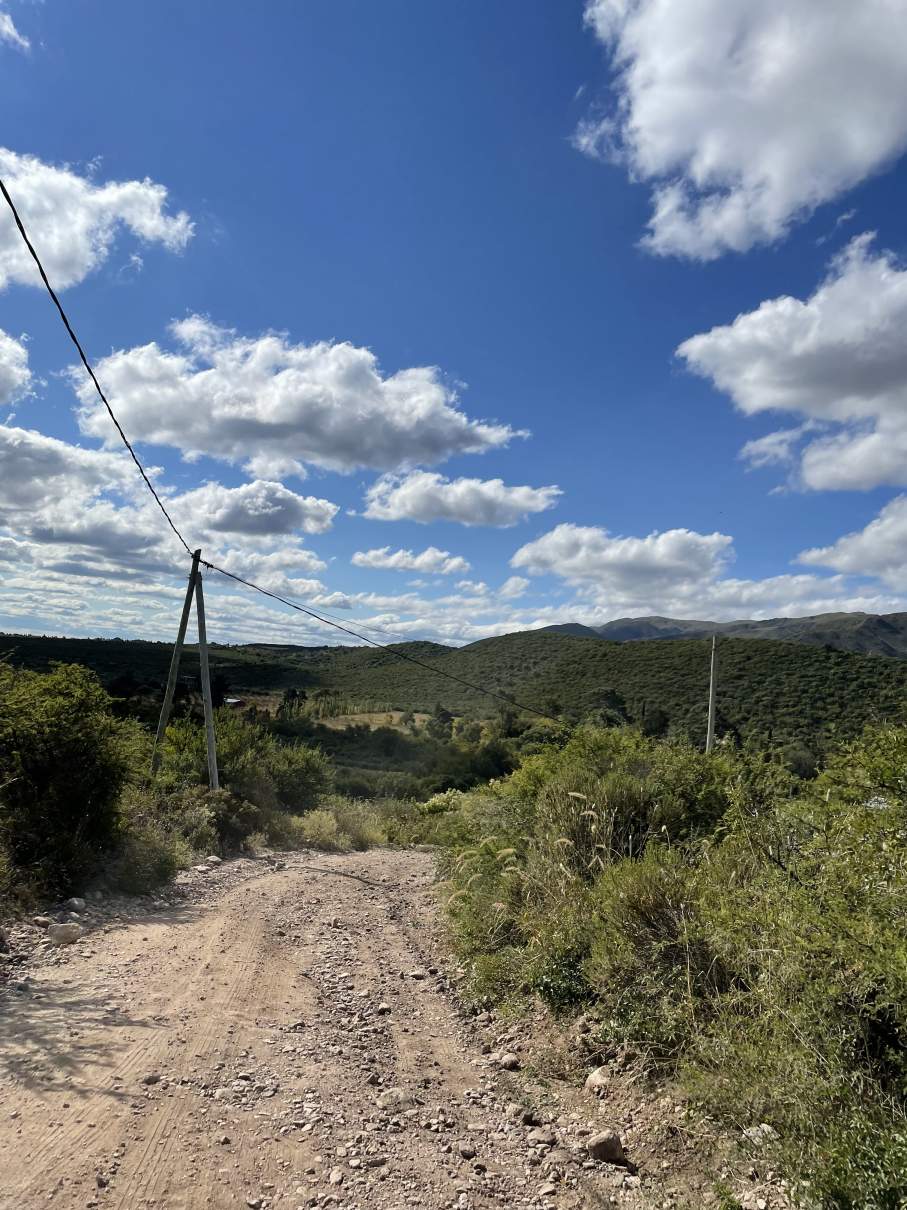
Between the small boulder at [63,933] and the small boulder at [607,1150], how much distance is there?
17.7 feet

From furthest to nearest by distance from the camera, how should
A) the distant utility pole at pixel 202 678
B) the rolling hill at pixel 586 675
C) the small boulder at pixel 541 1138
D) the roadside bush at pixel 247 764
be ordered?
the rolling hill at pixel 586 675 → the roadside bush at pixel 247 764 → the distant utility pole at pixel 202 678 → the small boulder at pixel 541 1138

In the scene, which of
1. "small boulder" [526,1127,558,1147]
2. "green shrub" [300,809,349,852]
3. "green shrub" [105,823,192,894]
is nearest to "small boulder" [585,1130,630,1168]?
"small boulder" [526,1127,558,1147]

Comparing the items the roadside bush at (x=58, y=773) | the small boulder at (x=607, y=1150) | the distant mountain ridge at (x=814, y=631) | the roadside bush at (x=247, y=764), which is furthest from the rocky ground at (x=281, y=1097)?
the distant mountain ridge at (x=814, y=631)

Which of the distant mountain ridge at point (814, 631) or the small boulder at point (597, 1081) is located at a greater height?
the distant mountain ridge at point (814, 631)

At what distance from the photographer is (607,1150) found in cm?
413

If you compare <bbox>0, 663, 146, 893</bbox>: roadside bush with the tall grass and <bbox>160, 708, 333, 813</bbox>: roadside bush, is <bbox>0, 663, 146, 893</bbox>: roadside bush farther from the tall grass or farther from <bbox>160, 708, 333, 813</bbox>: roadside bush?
the tall grass

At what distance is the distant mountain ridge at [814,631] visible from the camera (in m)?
70.7

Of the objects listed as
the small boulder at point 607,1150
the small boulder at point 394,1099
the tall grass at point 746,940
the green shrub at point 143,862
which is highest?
the tall grass at point 746,940

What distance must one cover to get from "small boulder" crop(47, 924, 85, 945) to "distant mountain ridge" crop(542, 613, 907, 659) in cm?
4297

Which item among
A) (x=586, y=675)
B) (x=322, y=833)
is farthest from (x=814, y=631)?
(x=322, y=833)

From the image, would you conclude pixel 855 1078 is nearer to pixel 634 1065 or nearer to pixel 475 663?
pixel 634 1065

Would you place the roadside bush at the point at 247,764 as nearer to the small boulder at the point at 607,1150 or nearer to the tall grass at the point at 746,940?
the tall grass at the point at 746,940

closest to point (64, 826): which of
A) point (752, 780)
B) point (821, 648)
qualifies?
point (752, 780)

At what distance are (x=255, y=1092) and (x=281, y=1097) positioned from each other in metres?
0.16
